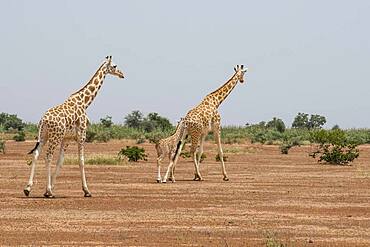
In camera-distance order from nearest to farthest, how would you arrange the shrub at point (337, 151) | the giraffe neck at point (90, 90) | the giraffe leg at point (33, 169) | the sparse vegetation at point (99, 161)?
the giraffe leg at point (33, 169)
the giraffe neck at point (90, 90)
the sparse vegetation at point (99, 161)
the shrub at point (337, 151)

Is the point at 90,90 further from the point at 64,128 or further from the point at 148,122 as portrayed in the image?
the point at 148,122

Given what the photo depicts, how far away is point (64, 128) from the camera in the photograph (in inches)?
872

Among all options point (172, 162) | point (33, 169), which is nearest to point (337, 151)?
point (172, 162)

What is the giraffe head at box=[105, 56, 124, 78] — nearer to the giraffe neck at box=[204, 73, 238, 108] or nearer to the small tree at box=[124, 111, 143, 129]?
the giraffe neck at box=[204, 73, 238, 108]

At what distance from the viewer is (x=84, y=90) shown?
2378cm

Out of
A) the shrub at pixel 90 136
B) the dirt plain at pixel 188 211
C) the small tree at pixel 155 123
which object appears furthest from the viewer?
the small tree at pixel 155 123

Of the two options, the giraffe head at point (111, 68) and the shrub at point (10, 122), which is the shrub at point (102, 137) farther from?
the giraffe head at point (111, 68)

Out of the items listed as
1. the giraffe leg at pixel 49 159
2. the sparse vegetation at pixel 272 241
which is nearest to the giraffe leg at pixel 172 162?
the giraffe leg at pixel 49 159

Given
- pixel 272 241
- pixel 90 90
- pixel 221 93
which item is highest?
pixel 221 93

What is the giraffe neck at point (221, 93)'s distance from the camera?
3055cm

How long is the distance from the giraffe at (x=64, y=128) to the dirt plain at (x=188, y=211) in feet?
2.18

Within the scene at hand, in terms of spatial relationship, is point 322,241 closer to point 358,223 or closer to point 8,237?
point 358,223

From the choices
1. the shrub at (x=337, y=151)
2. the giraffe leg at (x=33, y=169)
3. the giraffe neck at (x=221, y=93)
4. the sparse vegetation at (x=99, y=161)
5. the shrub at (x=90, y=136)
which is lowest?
the giraffe leg at (x=33, y=169)

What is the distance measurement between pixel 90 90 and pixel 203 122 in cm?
633
